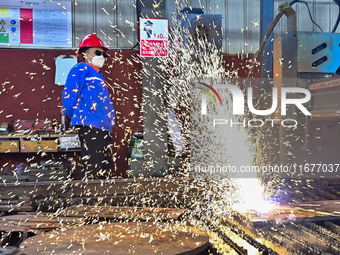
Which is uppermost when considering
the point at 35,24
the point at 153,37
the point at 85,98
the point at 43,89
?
the point at 35,24

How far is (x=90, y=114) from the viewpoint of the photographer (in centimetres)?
353

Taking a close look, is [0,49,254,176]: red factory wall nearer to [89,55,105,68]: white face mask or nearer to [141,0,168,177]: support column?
[141,0,168,177]: support column

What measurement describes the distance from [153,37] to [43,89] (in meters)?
1.77

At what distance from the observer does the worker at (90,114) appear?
3.50 m

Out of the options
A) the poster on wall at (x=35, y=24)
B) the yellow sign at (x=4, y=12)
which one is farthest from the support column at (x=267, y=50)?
the yellow sign at (x=4, y=12)

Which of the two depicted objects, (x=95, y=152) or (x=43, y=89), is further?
(x=43, y=89)

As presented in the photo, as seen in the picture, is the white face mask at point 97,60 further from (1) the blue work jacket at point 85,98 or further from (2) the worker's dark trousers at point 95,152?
(2) the worker's dark trousers at point 95,152

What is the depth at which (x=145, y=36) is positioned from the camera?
5527 millimetres

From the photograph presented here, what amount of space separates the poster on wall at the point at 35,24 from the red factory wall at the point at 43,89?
0.14 meters

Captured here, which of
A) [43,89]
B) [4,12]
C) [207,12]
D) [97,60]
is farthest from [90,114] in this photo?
[207,12]

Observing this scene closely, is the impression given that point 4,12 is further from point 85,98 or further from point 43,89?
point 85,98

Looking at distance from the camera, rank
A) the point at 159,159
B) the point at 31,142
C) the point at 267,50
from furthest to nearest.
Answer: the point at 159,159
the point at 31,142
the point at 267,50

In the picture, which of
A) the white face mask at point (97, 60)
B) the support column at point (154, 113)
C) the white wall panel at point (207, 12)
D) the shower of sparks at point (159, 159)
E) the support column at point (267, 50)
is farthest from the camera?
the white wall panel at point (207, 12)

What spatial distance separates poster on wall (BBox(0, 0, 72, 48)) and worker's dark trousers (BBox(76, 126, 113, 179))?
2734 mm
